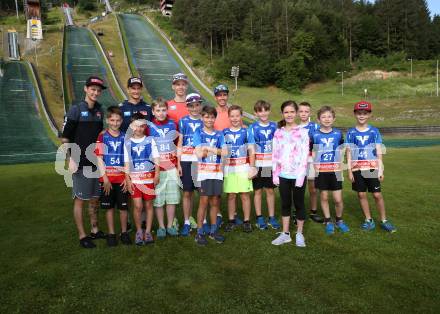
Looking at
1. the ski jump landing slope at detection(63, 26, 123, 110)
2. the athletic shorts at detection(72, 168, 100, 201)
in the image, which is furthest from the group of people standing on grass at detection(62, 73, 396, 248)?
the ski jump landing slope at detection(63, 26, 123, 110)

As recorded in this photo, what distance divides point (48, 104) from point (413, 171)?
92.8 feet

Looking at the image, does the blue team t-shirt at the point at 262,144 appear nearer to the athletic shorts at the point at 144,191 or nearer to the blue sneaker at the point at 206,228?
the blue sneaker at the point at 206,228

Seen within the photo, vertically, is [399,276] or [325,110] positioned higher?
[325,110]

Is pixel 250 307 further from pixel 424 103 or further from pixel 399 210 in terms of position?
pixel 424 103

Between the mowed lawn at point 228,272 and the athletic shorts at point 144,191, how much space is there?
82 cm

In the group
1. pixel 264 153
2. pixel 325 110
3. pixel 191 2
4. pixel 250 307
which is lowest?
pixel 250 307

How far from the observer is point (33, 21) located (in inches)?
1991

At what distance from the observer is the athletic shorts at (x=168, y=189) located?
234 inches

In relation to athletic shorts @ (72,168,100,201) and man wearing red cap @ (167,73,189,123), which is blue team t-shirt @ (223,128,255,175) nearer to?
man wearing red cap @ (167,73,189,123)

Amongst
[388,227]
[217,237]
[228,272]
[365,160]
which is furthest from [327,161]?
[228,272]

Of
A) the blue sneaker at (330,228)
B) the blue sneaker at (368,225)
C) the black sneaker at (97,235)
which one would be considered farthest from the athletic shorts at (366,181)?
the black sneaker at (97,235)

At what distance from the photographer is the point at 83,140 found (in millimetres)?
5469

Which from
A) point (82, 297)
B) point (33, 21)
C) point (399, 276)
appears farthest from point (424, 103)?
point (33, 21)

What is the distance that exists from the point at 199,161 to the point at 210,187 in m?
0.50
